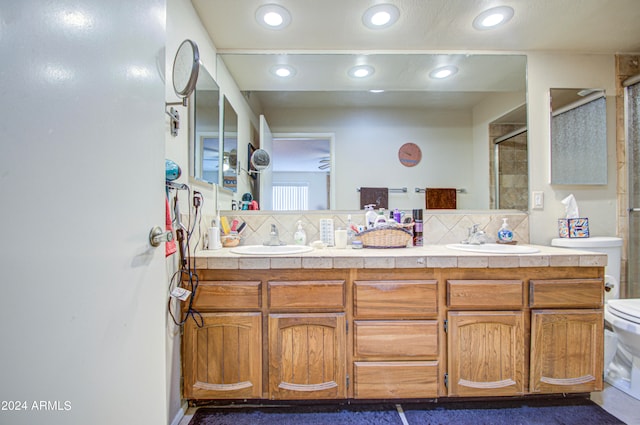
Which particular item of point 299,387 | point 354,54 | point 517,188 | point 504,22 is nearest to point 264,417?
point 299,387

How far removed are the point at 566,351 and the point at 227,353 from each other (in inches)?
65.9

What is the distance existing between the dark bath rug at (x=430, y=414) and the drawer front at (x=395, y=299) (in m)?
0.52

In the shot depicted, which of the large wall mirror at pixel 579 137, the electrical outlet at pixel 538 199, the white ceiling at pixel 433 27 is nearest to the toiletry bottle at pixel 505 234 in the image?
the electrical outlet at pixel 538 199

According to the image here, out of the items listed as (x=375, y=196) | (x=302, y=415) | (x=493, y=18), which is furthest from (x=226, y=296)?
(x=493, y=18)

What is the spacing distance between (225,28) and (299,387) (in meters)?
2.09

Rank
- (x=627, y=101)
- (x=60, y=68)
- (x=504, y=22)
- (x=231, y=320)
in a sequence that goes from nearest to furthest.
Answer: (x=60, y=68)
(x=231, y=320)
(x=504, y=22)
(x=627, y=101)

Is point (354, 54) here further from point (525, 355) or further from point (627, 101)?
point (525, 355)

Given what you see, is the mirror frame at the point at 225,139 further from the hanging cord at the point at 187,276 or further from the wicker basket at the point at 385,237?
the wicker basket at the point at 385,237

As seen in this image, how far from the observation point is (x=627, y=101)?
182 centimetres

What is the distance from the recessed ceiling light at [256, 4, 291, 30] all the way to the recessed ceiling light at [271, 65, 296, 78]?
0.25 meters

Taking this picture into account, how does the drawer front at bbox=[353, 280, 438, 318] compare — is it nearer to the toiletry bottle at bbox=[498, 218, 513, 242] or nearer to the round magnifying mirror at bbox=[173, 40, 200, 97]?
the toiletry bottle at bbox=[498, 218, 513, 242]

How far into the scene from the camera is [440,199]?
1871 millimetres

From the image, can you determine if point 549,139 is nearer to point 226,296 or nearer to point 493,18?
point 493,18

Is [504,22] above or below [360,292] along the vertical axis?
above
